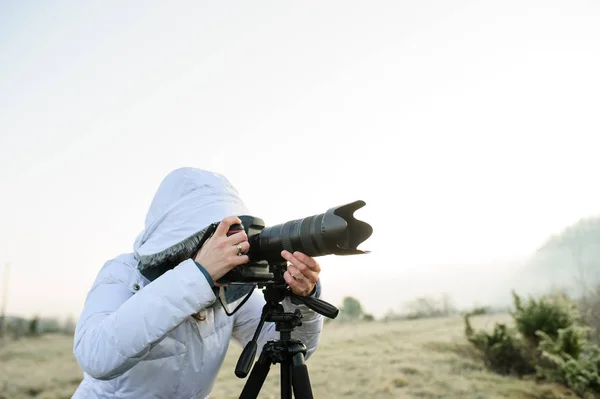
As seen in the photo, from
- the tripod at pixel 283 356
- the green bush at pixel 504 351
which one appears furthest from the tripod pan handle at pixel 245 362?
the green bush at pixel 504 351

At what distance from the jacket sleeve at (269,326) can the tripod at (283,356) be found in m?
0.18

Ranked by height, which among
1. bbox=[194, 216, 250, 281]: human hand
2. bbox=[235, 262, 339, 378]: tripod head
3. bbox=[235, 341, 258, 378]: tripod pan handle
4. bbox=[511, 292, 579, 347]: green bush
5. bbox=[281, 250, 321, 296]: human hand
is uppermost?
bbox=[194, 216, 250, 281]: human hand

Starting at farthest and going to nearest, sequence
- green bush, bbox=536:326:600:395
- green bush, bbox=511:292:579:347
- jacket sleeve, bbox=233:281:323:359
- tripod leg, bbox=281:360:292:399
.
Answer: green bush, bbox=511:292:579:347
green bush, bbox=536:326:600:395
jacket sleeve, bbox=233:281:323:359
tripod leg, bbox=281:360:292:399

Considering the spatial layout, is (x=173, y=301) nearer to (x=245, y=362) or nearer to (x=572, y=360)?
(x=245, y=362)

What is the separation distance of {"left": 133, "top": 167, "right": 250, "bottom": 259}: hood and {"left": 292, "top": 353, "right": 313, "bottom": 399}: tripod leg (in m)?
0.59

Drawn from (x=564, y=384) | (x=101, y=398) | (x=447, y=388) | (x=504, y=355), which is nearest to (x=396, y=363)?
(x=447, y=388)

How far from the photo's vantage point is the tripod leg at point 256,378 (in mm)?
1382

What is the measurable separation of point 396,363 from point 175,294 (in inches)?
161

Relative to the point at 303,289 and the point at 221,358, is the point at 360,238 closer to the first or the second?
the point at 303,289

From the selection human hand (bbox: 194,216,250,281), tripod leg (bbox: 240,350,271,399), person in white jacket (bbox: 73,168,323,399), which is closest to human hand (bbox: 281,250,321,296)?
person in white jacket (bbox: 73,168,323,399)

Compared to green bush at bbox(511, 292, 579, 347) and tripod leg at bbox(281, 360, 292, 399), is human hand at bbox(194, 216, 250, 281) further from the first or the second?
green bush at bbox(511, 292, 579, 347)

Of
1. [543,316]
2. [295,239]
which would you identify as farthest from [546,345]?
[295,239]

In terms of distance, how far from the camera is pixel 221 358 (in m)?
1.87

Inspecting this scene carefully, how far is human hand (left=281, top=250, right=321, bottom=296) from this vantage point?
54.8 inches
